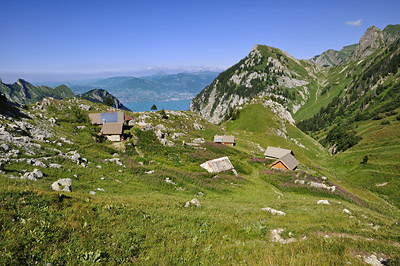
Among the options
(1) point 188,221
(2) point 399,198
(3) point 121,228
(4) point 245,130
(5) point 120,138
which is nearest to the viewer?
(3) point 121,228

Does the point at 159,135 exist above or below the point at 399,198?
above

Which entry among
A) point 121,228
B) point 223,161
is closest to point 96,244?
point 121,228

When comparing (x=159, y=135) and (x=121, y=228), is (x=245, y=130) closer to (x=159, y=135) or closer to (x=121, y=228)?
(x=159, y=135)

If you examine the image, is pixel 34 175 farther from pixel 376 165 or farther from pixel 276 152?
pixel 376 165

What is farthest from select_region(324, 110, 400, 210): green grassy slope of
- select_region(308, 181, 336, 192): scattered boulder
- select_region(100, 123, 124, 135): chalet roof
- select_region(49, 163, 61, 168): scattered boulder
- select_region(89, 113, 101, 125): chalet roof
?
select_region(89, 113, 101, 125): chalet roof

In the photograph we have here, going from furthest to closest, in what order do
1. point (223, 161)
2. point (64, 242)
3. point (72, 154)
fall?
1. point (223, 161)
2. point (72, 154)
3. point (64, 242)

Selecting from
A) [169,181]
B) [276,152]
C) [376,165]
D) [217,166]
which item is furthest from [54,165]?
[376,165]

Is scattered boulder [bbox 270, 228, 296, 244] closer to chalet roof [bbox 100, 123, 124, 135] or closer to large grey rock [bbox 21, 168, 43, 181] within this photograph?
large grey rock [bbox 21, 168, 43, 181]

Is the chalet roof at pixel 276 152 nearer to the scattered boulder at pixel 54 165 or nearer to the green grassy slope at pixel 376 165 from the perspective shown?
the green grassy slope at pixel 376 165

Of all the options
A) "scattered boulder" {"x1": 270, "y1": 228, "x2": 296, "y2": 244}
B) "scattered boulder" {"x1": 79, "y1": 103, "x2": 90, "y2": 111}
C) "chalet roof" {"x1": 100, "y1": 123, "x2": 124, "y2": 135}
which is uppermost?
"scattered boulder" {"x1": 79, "y1": 103, "x2": 90, "y2": 111}

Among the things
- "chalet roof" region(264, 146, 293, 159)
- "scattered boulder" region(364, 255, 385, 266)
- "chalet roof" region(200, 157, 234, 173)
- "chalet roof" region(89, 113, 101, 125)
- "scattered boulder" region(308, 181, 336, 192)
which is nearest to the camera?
"scattered boulder" region(364, 255, 385, 266)

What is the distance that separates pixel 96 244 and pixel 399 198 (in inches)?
2576

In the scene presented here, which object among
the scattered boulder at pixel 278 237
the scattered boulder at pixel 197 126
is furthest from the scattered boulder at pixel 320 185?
the scattered boulder at pixel 197 126

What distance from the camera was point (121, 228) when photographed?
841cm
